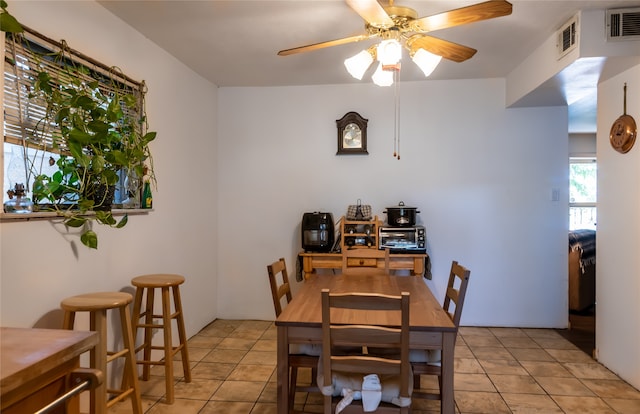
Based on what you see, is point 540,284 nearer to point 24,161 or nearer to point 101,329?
point 101,329

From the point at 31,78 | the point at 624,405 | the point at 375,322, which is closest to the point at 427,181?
the point at 624,405

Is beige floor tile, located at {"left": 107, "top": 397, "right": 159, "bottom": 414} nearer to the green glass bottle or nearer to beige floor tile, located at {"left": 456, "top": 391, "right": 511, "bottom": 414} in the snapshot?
the green glass bottle

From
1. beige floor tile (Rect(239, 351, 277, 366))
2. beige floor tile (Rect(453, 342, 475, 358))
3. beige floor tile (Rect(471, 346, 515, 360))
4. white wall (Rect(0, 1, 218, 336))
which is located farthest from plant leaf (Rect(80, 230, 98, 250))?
beige floor tile (Rect(471, 346, 515, 360))

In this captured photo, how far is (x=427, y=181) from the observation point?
3.79 metres

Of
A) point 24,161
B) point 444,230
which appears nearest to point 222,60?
point 24,161

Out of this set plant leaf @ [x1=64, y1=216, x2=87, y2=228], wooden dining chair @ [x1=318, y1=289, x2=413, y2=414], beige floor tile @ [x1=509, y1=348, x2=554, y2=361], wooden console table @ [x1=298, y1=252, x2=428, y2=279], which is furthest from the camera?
wooden console table @ [x1=298, y1=252, x2=428, y2=279]

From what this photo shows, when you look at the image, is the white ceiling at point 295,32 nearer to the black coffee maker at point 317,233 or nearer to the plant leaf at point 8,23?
the plant leaf at point 8,23

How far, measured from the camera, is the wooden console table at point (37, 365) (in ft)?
2.93

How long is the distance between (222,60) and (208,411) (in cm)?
270

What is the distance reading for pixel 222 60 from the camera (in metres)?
3.28

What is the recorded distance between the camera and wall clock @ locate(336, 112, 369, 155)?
3814 mm

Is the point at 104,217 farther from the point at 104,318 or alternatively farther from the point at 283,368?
the point at 283,368

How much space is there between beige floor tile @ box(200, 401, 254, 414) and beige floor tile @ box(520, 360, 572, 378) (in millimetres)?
2023

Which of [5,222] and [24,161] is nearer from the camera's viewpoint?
[5,222]
